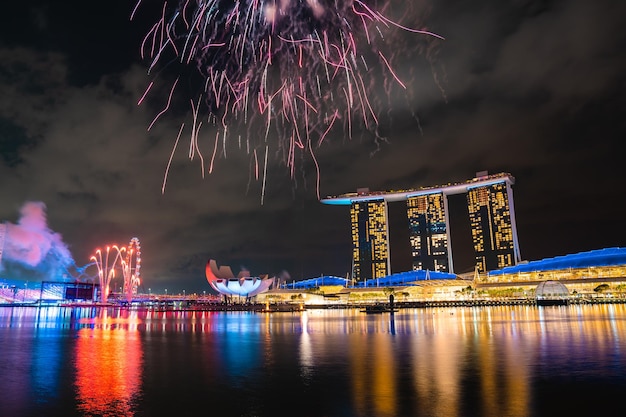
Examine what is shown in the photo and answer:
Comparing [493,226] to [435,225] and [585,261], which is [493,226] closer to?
[435,225]

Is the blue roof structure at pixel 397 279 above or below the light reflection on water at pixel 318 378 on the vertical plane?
above

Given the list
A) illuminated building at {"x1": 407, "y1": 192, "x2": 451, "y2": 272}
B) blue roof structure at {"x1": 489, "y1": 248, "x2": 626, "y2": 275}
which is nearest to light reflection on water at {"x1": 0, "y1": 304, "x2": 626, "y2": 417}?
blue roof structure at {"x1": 489, "y1": 248, "x2": 626, "y2": 275}

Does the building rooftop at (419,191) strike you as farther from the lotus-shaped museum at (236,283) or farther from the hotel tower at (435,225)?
the lotus-shaped museum at (236,283)

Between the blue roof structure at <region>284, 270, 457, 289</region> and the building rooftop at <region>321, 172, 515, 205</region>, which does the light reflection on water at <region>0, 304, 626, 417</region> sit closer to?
the blue roof structure at <region>284, 270, 457, 289</region>

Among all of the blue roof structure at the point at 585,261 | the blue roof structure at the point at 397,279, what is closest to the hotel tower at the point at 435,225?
the blue roof structure at the point at 397,279

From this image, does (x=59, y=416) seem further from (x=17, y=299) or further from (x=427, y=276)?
(x=17, y=299)

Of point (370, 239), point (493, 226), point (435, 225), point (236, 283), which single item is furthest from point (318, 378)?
point (370, 239)
